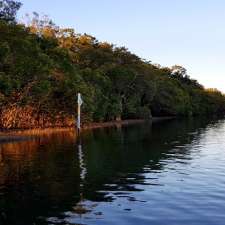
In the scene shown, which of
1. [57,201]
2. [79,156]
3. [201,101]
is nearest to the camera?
[57,201]

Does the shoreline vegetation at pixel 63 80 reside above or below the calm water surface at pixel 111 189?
above

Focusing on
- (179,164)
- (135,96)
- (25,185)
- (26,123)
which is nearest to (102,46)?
(135,96)

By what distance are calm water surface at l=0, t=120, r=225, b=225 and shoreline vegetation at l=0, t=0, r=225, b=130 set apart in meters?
24.7

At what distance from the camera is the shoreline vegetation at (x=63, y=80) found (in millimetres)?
56312

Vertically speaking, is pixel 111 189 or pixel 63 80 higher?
pixel 63 80

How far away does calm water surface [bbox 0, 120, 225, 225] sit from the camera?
1492cm

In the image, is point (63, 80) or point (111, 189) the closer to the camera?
point (111, 189)

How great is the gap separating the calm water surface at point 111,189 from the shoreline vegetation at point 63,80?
80.9 ft

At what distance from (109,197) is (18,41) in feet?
136

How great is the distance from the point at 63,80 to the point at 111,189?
4961cm

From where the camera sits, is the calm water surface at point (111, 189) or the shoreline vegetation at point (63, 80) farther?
the shoreline vegetation at point (63, 80)

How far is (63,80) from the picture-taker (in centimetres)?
6819

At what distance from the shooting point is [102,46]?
10681cm

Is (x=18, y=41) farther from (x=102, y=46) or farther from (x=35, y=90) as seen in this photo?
(x=102, y=46)
